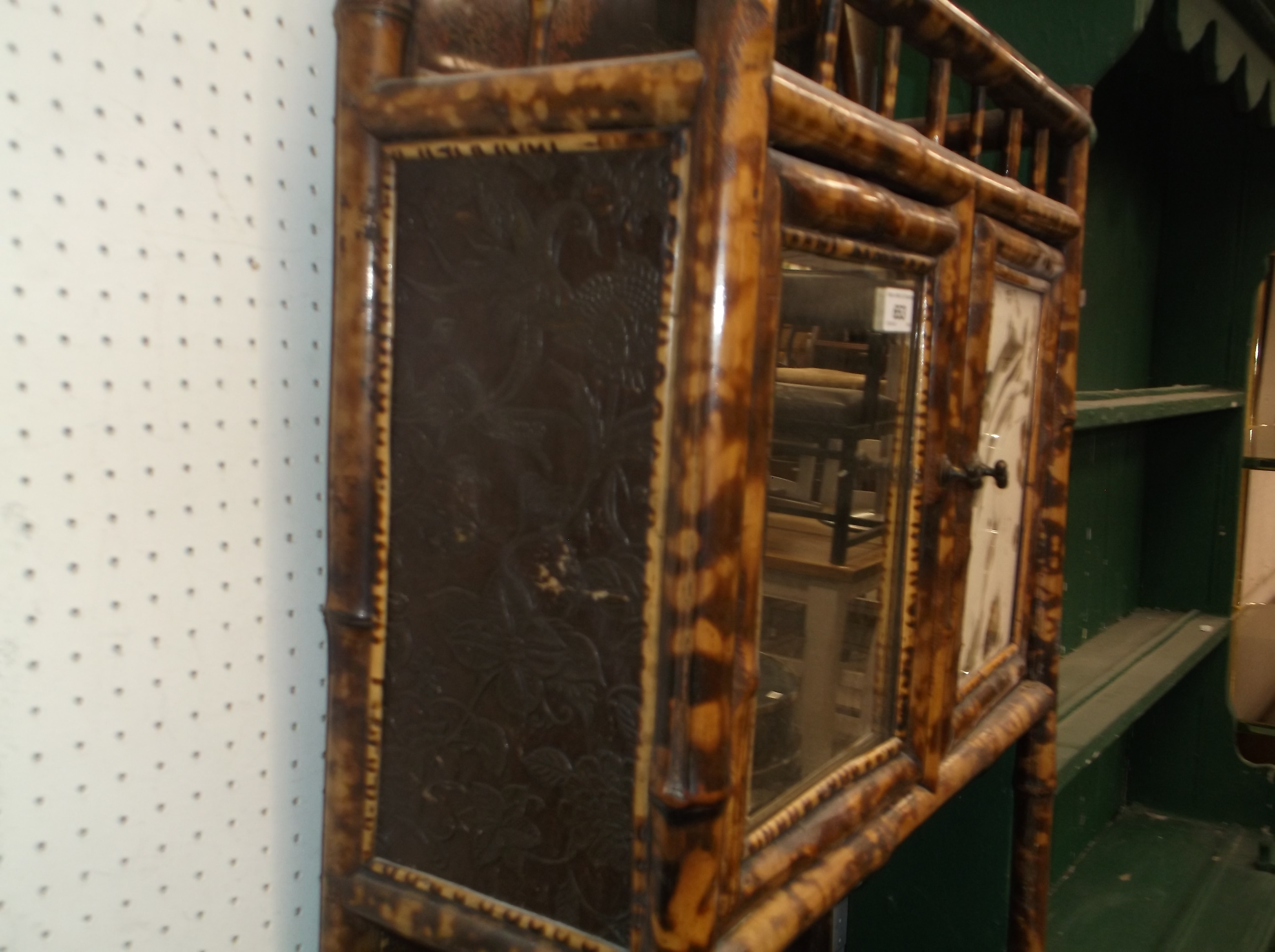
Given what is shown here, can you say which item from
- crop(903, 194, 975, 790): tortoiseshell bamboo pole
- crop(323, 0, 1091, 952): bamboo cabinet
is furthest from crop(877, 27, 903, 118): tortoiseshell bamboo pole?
crop(903, 194, 975, 790): tortoiseshell bamboo pole

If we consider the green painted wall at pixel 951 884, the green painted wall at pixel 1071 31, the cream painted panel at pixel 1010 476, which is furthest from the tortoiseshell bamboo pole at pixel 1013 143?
the green painted wall at pixel 951 884

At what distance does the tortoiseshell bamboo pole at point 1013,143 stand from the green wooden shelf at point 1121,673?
864 mm

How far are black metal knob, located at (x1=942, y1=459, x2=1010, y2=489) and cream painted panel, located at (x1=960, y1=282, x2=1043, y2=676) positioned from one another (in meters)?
0.05

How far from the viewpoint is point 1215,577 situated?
2447 mm

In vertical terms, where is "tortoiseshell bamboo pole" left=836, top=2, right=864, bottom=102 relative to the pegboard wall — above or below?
above

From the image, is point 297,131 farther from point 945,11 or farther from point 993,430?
point 993,430

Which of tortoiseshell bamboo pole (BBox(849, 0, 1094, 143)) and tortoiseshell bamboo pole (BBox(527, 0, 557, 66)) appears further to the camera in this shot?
tortoiseshell bamboo pole (BBox(849, 0, 1094, 143))

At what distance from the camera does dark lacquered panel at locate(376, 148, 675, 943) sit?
655mm

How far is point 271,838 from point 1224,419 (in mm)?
2383

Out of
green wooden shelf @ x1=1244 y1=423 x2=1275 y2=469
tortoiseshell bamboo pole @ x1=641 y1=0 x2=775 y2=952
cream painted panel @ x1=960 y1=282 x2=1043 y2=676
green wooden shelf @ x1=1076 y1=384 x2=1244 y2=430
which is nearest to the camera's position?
tortoiseshell bamboo pole @ x1=641 y1=0 x2=775 y2=952

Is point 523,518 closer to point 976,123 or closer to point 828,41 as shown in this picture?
point 828,41

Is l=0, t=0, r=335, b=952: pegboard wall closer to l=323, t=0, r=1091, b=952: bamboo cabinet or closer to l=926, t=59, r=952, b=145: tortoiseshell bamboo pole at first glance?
l=323, t=0, r=1091, b=952: bamboo cabinet

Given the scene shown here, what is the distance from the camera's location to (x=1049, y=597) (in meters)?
1.27

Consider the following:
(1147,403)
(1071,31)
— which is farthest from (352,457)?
(1147,403)
